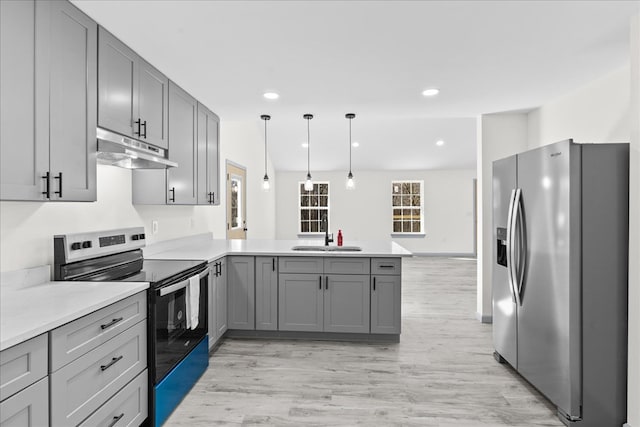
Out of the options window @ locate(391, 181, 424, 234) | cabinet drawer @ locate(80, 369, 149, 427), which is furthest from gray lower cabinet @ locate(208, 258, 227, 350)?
window @ locate(391, 181, 424, 234)

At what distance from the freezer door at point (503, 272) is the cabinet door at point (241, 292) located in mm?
2160

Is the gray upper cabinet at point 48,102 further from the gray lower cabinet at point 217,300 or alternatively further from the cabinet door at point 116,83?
the gray lower cabinet at point 217,300

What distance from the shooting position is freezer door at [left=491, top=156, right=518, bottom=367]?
293cm

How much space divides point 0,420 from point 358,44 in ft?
8.19

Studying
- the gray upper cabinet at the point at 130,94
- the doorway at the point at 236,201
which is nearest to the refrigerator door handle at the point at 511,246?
the gray upper cabinet at the point at 130,94

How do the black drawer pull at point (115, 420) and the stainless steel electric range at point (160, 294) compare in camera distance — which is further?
the stainless steel electric range at point (160, 294)

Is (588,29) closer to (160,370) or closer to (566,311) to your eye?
(566,311)

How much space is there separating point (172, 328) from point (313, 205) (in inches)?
295

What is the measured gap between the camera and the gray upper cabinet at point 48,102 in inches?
63.8

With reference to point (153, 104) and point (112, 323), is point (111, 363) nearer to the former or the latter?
point (112, 323)

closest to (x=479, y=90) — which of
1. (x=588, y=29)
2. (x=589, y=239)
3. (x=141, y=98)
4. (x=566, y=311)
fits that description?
(x=588, y=29)

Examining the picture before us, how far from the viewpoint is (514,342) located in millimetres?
2898

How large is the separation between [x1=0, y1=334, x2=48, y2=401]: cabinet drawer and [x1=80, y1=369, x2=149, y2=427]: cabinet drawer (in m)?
0.42

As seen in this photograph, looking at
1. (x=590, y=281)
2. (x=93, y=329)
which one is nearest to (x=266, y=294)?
(x=93, y=329)
